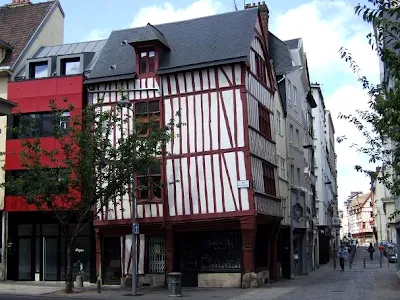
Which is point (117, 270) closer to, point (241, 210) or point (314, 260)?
point (241, 210)

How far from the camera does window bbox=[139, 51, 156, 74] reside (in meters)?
27.3

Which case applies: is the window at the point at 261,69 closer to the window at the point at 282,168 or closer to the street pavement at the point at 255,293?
the window at the point at 282,168

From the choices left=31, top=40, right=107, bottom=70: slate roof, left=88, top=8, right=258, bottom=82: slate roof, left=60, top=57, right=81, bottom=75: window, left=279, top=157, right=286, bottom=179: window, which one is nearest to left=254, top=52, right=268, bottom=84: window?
left=88, top=8, right=258, bottom=82: slate roof

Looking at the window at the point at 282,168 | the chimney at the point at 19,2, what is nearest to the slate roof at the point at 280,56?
the window at the point at 282,168

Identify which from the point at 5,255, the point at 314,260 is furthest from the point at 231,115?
the point at 314,260

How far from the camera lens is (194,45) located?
2748 cm

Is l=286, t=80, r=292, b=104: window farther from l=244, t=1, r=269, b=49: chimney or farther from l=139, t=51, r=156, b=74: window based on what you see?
l=139, t=51, r=156, b=74: window

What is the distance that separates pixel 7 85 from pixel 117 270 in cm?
1150

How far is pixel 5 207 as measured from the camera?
2866 centimetres

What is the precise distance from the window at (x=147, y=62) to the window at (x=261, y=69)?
5.13m

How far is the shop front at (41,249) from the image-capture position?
2844 centimetres

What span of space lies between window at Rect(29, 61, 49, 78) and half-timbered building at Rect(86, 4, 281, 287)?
3.60m

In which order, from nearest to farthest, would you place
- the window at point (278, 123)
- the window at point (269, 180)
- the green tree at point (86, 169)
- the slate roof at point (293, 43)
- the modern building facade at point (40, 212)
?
1. the green tree at point (86, 169)
2. the window at point (269, 180)
3. the modern building facade at point (40, 212)
4. the window at point (278, 123)
5. the slate roof at point (293, 43)

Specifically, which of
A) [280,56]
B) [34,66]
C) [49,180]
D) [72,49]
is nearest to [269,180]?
[280,56]
